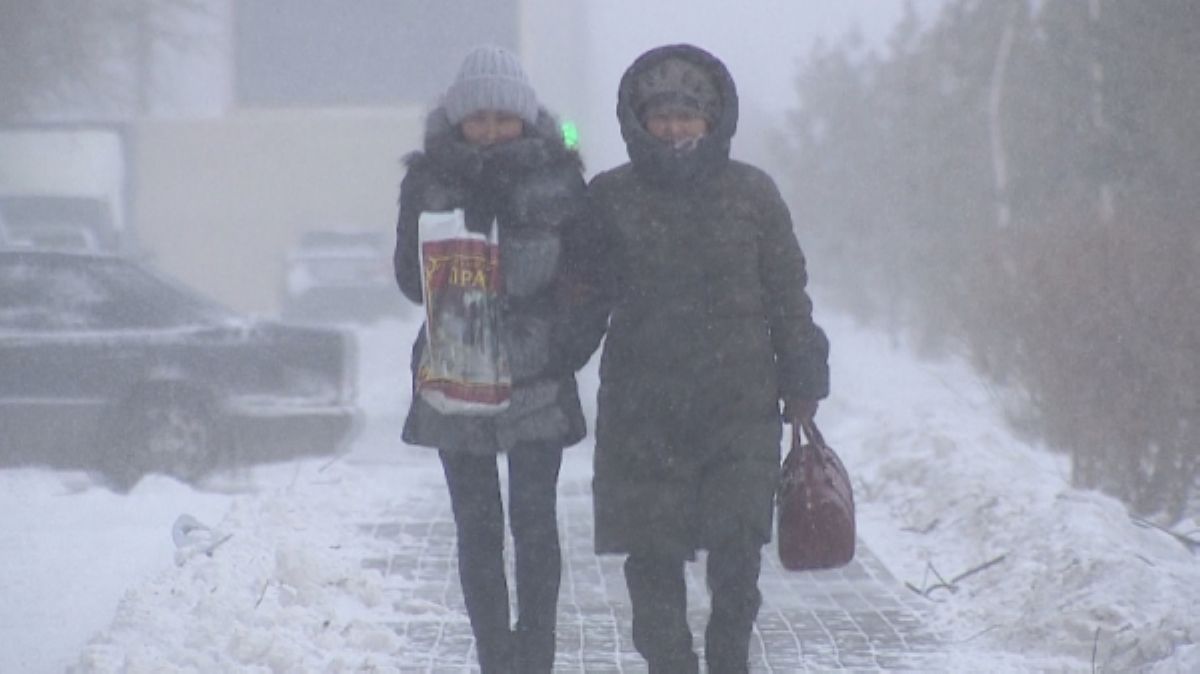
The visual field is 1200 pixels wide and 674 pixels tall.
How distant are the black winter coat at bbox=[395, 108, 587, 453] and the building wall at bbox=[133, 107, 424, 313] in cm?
3132

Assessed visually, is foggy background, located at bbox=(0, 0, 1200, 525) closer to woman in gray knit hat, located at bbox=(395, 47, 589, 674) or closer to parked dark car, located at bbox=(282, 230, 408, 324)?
woman in gray knit hat, located at bbox=(395, 47, 589, 674)

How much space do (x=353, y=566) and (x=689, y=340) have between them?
3.10 meters

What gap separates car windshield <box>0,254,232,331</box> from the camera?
32.6ft

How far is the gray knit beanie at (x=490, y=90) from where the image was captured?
445 cm

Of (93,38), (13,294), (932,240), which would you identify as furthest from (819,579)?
(93,38)

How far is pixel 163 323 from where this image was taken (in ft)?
33.6

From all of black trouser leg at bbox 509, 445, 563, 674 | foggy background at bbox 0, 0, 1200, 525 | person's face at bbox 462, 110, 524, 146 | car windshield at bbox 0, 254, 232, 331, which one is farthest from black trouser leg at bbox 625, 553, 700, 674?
car windshield at bbox 0, 254, 232, 331

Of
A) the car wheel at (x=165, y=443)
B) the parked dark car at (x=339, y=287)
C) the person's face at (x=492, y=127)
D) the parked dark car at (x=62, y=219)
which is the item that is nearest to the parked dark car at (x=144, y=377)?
the car wheel at (x=165, y=443)

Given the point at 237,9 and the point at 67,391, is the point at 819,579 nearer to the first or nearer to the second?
the point at 67,391

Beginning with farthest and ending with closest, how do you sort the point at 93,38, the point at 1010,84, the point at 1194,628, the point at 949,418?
the point at 93,38
the point at 1010,84
the point at 949,418
the point at 1194,628

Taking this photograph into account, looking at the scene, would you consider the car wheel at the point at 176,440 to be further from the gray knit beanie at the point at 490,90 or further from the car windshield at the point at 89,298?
the gray knit beanie at the point at 490,90

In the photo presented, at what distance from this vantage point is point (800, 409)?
175 inches

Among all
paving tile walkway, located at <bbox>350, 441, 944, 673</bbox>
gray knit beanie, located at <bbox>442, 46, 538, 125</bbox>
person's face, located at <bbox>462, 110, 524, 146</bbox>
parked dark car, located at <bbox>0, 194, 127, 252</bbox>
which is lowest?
paving tile walkway, located at <bbox>350, 441, 944, 673</bbox>

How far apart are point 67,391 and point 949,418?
18.0 ft
